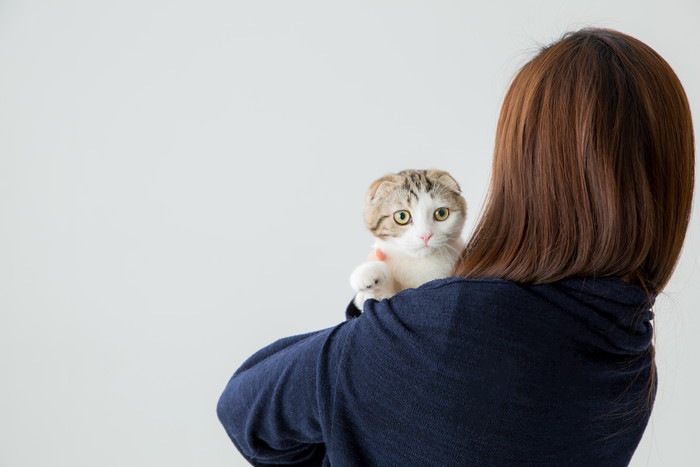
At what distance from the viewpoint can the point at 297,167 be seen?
2275mm

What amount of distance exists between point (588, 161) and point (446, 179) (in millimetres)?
528

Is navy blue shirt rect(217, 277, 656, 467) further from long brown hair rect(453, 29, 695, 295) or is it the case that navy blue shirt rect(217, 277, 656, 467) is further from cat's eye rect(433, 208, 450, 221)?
cat's eye rect(433, 208, 450, 221)

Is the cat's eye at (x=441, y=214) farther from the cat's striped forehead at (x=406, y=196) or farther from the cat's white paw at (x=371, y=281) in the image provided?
the cat's white paw at (x=371, y=281)

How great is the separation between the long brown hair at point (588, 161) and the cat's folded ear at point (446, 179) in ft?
1.44

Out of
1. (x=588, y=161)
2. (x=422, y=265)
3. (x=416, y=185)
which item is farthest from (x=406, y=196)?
(x=588, y=161)

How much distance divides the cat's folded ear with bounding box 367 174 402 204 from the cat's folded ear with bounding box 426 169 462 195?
70 mm

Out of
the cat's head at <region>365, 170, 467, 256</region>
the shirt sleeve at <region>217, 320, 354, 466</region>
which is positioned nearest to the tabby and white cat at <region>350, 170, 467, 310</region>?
the cat's head at <region>365, 170, 467, 256</region>

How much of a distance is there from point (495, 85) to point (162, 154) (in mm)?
1154

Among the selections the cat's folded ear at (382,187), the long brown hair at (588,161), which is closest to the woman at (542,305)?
the long brown hair at (588,161)

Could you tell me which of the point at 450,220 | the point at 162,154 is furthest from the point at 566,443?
the point at 162,154

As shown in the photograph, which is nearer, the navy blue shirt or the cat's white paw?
the navy blue shirt

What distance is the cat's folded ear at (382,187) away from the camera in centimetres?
142

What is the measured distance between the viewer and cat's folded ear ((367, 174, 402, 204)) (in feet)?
4.65

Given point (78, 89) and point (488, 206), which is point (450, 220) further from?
point (78, 89)
